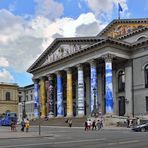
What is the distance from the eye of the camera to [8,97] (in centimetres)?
14100

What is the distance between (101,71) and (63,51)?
32.7 ft

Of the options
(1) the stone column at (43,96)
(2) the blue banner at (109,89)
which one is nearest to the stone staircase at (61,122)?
(1) the stone column at (43,96)

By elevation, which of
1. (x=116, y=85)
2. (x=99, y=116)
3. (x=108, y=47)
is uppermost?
(x=108, y=47)

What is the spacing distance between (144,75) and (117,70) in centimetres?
798

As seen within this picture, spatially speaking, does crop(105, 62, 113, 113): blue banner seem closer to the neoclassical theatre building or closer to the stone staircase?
the neoclassical theatre building

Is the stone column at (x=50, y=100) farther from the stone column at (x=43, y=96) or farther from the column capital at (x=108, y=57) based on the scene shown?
the column capital at (x=108, y=57)

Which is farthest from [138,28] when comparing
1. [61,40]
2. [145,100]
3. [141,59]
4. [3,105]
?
[3,105]

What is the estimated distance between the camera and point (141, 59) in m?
70.6

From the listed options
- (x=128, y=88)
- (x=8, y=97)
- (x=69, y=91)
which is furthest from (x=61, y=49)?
(x=8, y=97)

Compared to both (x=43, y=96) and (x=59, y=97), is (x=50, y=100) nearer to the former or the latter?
(x=43, y=96)

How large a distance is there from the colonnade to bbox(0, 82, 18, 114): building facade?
4288 cm

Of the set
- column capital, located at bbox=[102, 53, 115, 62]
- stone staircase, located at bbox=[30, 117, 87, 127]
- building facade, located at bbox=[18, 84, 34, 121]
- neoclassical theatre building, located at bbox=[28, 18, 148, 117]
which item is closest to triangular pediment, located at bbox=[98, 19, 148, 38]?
neoclassical theatre building, located at bbox=[28, 18, 148, 117]

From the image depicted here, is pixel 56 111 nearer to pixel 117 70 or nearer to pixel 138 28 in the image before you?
pixel 117 70

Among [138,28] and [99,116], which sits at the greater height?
[138,28]
